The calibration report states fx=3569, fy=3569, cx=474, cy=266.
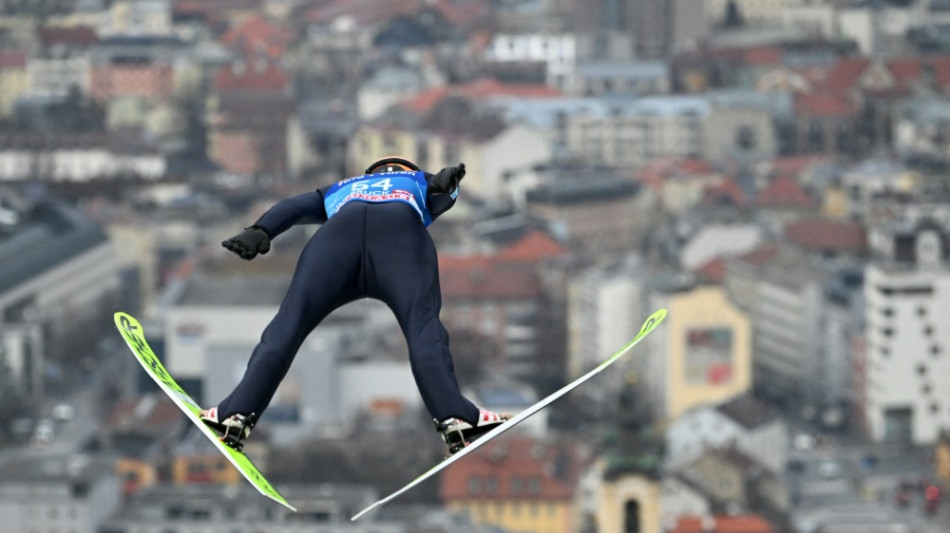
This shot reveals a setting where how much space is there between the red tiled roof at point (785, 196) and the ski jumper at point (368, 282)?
39.4 meters

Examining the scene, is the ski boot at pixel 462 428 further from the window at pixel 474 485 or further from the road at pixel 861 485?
the window at pixel 474 485

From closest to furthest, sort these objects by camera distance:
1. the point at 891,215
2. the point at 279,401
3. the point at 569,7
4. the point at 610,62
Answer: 1. the point at 279,401
2. the point at 891,215
3. the point at 610,62
4. the point at 569,7

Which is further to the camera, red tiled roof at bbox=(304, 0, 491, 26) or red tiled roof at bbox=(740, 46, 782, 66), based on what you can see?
red tiled roof at bbox=(304, 0, 491, 26)

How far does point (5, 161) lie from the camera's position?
5225cm

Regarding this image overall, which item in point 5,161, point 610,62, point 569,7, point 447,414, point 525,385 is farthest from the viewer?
point 569,7

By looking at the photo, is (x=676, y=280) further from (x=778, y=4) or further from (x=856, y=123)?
(x=778, y=4)

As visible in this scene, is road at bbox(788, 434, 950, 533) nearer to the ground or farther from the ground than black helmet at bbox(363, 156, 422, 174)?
nearer to the ground

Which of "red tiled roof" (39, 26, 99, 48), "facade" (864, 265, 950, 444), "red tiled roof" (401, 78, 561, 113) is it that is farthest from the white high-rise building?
"red tiled roof" (39, 26, 99, 48)

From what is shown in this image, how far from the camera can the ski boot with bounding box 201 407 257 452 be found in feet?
18.2

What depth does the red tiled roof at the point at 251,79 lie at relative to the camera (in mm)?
57844

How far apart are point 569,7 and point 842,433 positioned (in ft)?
120

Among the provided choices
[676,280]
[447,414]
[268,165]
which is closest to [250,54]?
[268,165]

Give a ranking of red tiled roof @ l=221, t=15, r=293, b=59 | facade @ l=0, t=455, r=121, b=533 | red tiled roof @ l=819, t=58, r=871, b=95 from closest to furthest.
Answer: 1. facade @ l=0, t=455, r=121, b=533
2. red tiled roof @ l=819, t=58, r=871, b=95
3. red tiled roof @ l=221, t=15, r=293, b=59

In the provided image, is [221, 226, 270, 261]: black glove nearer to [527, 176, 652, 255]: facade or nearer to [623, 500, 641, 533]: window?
[623, 500, 641, 533]: window
